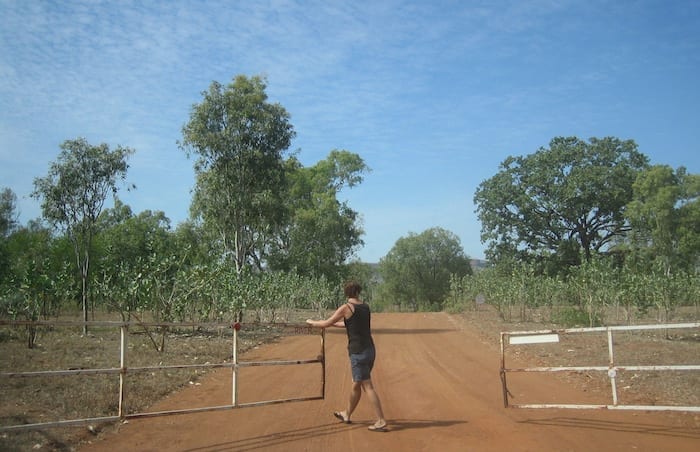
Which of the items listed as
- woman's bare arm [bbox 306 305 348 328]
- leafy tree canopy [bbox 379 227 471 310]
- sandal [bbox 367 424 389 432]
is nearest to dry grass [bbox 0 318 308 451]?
woman's bare arm [bbox 306 305 348 328]

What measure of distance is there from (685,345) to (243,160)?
61.2ft

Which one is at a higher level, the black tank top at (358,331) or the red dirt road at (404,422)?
the black tank top at (358,331)

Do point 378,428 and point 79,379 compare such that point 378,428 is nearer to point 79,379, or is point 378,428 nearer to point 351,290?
point 351,290

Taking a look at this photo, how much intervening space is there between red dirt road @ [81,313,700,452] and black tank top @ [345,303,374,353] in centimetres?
106

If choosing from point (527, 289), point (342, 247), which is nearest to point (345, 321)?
point (527, 289)

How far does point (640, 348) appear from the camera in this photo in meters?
16.2

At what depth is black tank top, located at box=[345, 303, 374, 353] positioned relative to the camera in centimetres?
743

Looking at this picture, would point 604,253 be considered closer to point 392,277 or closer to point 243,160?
point 392,277

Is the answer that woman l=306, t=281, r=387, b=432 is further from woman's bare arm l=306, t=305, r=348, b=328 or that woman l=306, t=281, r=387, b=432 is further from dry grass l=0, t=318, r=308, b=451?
dry grass l=0, t=318, r=308, b=451

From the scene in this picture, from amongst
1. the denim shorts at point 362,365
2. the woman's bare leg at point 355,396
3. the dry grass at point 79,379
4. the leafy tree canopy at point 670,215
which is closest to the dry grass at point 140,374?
the dry grass at point 79,379

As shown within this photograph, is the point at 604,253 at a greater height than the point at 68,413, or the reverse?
the point at 604,253

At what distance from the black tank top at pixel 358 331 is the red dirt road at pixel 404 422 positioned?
106cm

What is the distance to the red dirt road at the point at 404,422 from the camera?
6559 mm

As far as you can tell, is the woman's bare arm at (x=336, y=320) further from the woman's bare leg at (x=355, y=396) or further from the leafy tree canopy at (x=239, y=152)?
the leafy tree canopy at (x=239, y=152)
